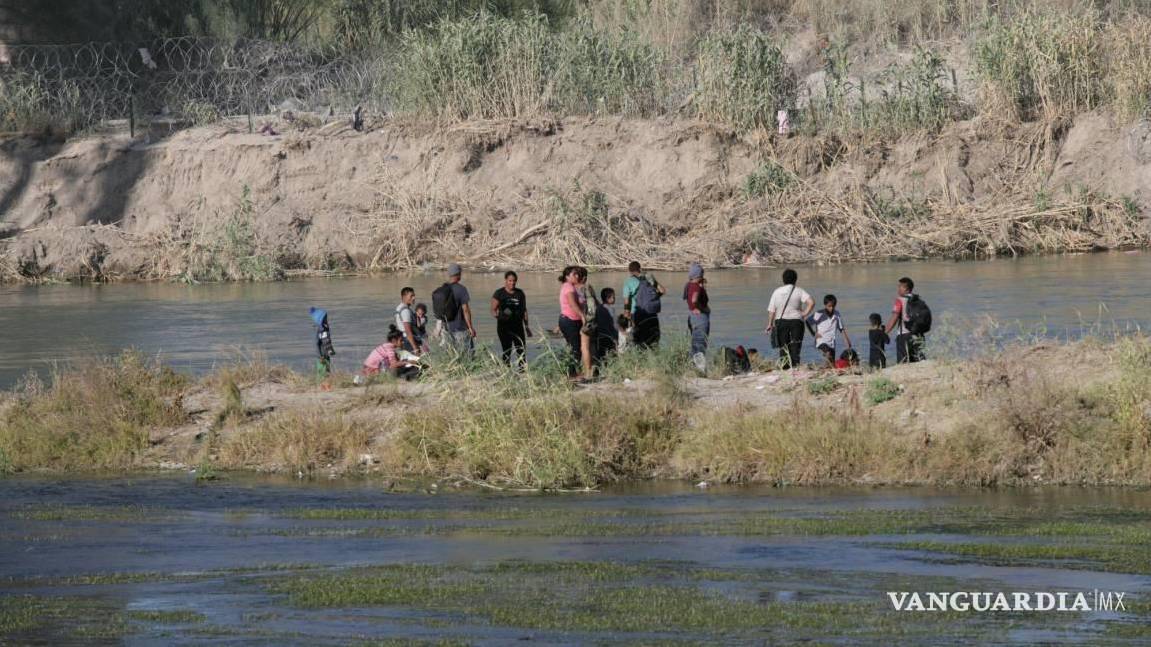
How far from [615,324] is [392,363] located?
7.46 ft

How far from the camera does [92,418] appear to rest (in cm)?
1695

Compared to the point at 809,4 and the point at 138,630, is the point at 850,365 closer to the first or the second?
the point at 138,630

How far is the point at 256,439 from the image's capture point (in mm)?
16344

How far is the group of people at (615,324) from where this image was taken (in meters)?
17.3

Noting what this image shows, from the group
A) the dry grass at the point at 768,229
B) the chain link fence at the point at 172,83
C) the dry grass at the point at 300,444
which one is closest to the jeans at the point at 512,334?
the dry grass at the point at 300,444

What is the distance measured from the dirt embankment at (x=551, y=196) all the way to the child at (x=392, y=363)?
18496mm

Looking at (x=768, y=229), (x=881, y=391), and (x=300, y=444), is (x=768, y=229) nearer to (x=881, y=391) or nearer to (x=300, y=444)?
(x=881, y=391)

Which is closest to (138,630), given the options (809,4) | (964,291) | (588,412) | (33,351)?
(588,412)

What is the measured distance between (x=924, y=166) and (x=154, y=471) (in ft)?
87.3

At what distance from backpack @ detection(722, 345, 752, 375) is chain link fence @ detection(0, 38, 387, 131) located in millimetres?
27727

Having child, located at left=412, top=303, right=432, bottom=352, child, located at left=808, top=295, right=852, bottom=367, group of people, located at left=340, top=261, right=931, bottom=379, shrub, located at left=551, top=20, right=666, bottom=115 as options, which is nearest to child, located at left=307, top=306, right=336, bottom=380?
group of people, located at left=340, top=261, right=931, bottom=379

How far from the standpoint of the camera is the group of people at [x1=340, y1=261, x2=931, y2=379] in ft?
56.8

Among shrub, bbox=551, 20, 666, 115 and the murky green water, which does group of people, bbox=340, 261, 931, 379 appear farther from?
shrub, bbox=551, 20, 666, 115

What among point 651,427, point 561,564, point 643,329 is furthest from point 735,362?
point 561,564
